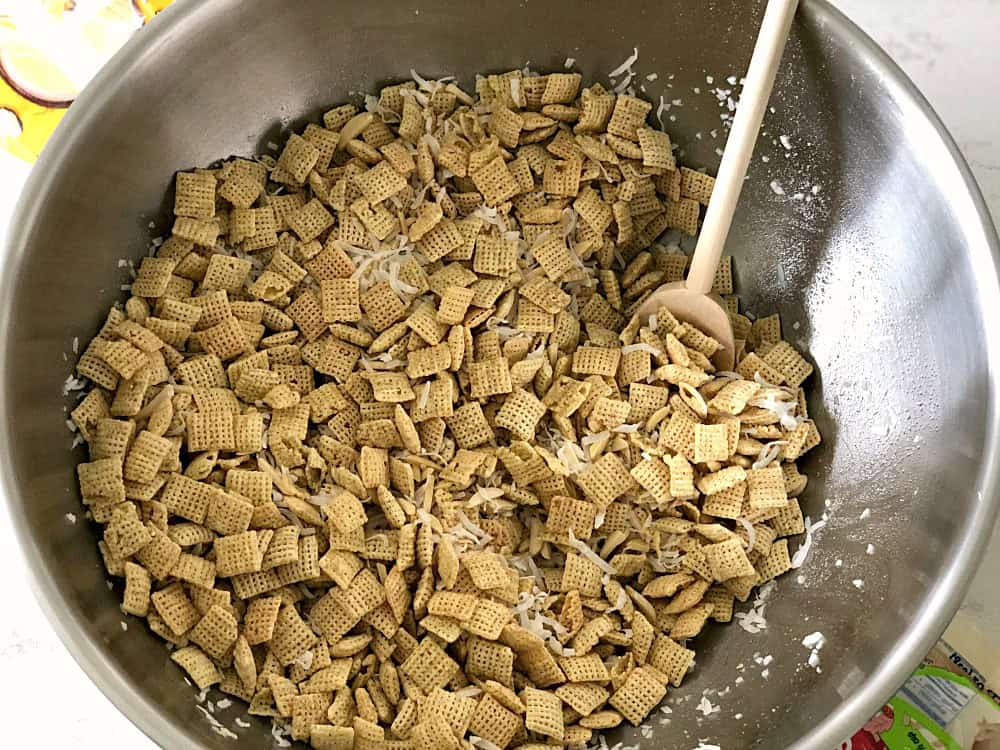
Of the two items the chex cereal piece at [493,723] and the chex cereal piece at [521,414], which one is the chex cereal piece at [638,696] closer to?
the chex cereal piece at [493,723]

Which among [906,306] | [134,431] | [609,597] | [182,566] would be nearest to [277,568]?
[182,566]

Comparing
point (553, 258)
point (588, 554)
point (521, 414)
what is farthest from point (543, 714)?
point (553, 258)

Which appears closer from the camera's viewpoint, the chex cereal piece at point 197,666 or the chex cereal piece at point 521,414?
the chex cereal piece at point 197,666

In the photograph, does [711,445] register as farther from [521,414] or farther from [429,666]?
[429,666]

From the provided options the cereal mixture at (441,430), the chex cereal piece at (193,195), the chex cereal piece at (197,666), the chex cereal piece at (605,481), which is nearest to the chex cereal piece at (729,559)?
the cereal mixture at (441,430)

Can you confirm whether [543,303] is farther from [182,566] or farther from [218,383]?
[182,566]
